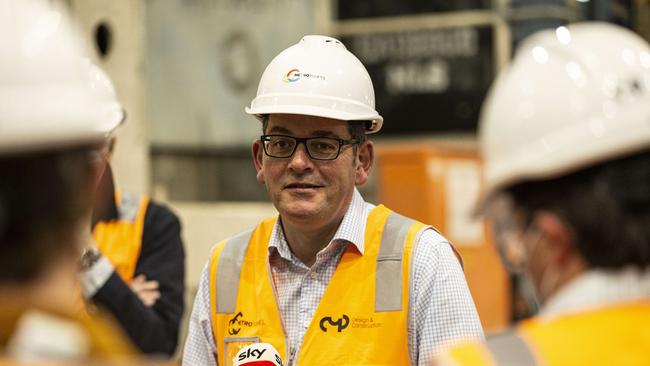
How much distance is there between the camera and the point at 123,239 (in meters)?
5.06

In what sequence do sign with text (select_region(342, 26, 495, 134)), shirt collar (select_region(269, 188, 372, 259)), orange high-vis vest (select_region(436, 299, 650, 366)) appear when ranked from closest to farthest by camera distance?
orange high-vis vest (select_region(436, 299, 650, 366)), shirt collar (select_region(269, 188, 372, 259)), sign with text (select_region(342, 26, 495, 134))

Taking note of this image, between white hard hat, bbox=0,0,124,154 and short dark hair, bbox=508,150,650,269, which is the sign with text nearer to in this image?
short dark hair, bbox=508,150,650,269

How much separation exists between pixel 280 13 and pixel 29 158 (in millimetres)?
7944

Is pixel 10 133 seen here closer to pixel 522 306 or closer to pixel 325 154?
pixel 325 154

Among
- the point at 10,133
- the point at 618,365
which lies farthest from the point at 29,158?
the point at 618,365

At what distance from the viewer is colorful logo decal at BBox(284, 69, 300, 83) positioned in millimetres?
4098

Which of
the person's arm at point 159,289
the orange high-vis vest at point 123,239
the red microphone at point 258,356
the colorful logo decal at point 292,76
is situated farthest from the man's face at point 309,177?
the orange high-vis vest at point 123,239

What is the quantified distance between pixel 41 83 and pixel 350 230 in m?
2.15

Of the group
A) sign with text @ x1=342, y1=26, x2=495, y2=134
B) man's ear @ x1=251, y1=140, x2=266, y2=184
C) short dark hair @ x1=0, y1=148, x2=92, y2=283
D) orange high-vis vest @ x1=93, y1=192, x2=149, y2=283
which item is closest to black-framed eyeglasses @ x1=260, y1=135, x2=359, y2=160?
man's ear @ x1=251, y1=140, x2=266, y2=184

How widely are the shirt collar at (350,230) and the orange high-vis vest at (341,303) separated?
0.03 m

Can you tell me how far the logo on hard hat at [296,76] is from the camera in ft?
13.4

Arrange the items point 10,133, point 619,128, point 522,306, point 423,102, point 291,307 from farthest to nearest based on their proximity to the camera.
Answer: point 423,102 → point 522,306 → point 291,307 → point 619,128 → point 10,133

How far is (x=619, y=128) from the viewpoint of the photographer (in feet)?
7.30

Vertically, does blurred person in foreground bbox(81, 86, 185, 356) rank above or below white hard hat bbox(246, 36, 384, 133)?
below
